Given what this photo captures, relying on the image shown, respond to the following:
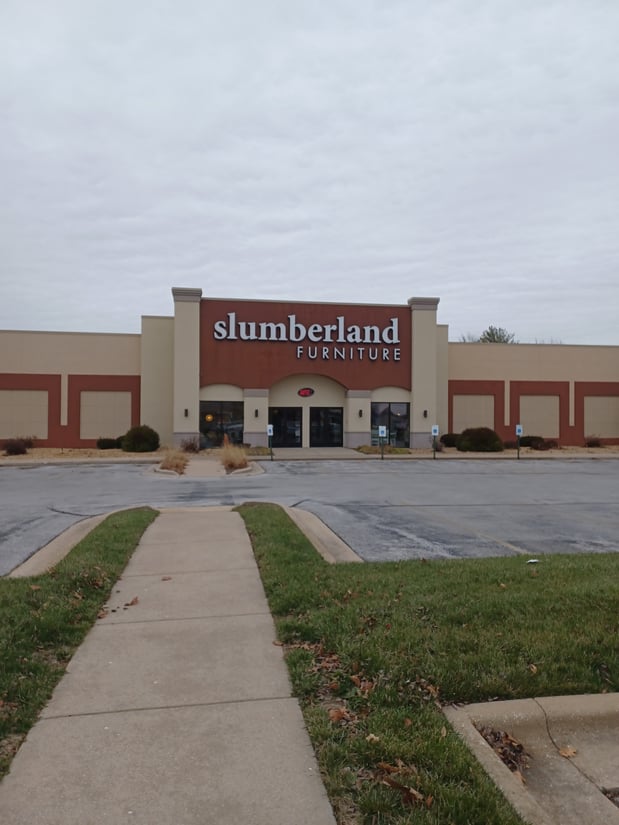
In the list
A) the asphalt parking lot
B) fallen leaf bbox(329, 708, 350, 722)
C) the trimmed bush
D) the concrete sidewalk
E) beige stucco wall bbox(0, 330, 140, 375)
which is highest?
beige stucco wall bbox(0, 330, 140, 375)

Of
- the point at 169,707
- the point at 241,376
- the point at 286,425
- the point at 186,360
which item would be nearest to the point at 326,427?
the point at 286,425

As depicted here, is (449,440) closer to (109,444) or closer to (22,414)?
(109,444)

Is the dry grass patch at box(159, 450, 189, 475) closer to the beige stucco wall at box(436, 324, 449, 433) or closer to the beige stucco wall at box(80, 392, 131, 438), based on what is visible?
the beige stucco wall at box(80, 392, 131, 438)

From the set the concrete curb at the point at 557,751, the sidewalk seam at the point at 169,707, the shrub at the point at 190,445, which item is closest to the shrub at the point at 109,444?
the shrub at the point at 190,445

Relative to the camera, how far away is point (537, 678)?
4.54 m

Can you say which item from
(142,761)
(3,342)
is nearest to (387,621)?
(142,761)

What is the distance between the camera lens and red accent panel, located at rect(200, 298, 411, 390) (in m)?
36.5

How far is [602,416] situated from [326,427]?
17.9m

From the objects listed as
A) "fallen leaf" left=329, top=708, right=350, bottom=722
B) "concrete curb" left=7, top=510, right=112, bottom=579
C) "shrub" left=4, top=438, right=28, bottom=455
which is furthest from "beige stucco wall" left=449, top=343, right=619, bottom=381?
"fallen leaf" left=329, top=708, right=350, bottom=722

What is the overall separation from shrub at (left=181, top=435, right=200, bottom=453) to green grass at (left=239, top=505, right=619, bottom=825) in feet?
86.8

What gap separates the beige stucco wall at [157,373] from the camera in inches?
1476

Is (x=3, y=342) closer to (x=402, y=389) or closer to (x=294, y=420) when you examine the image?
(x=294, y=420)

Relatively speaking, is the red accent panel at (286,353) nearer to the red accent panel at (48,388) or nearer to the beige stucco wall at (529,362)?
the beige stucco wall at (529,362)

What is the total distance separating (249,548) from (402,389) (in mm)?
30112
